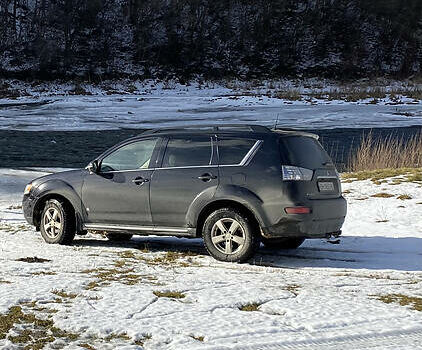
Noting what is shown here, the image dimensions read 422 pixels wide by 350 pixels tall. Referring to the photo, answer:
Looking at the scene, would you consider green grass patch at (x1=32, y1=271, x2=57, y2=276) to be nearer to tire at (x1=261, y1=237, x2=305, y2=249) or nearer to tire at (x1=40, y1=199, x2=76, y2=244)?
tire at (x1=40, y1=199, x2=76, y2=244)

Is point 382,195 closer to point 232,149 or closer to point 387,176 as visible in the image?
point 387,176

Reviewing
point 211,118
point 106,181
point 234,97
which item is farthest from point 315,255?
point 234,97

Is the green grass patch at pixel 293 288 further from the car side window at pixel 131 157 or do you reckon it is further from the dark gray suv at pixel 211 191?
the car side window at pixel 131 157

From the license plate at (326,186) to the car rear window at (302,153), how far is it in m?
0.23

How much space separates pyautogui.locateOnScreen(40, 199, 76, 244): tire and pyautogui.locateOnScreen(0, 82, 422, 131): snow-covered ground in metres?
23.9

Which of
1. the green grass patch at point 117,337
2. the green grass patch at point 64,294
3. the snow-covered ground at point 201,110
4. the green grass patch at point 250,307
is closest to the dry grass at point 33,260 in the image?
the green grass patch at point 64,294

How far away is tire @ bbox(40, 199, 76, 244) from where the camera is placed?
1032 centimetres

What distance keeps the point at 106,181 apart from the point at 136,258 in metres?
1.38

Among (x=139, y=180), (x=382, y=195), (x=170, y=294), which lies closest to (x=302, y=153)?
(x=139, y=180)

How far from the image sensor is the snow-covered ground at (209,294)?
218 inches

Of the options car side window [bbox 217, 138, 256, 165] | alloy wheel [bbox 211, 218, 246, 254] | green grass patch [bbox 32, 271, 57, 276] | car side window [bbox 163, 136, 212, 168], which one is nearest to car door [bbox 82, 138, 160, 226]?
car side window [bbox 163, 136, 212, 168]

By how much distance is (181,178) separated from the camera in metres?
9.37

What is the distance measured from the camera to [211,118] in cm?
3853

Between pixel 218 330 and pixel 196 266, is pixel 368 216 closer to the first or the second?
pixel 196 266
